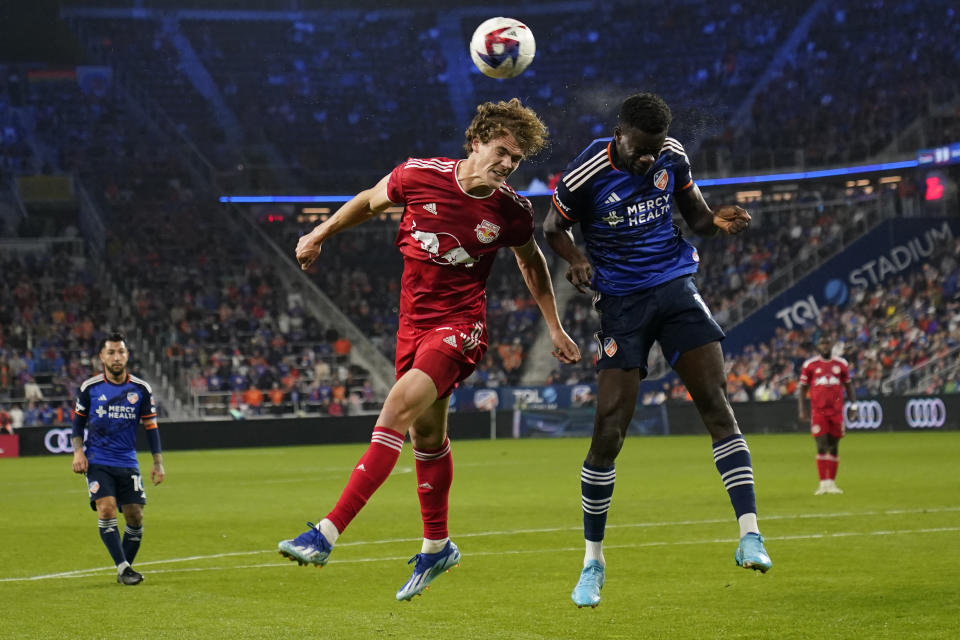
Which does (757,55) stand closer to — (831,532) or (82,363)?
(82,363)

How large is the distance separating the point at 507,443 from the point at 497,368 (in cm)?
671

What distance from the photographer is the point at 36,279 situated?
41.8 meters

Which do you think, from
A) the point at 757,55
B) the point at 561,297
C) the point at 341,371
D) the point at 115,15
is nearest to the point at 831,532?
the point at 341,371

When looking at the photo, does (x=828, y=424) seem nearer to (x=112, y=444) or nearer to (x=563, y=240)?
(x=112, y=444)

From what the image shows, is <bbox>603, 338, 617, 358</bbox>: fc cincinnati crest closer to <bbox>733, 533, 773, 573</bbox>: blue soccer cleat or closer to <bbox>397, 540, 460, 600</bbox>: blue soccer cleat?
<bbox>733, 533, 773, 573</bbox>: blue soccer cleat

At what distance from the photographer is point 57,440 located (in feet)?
115

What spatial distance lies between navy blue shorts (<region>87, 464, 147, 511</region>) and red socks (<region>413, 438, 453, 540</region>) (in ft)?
19.9

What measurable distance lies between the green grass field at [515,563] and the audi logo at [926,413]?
10255 millimetres

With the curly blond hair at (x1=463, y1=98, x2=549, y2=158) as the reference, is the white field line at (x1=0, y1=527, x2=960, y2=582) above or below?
below

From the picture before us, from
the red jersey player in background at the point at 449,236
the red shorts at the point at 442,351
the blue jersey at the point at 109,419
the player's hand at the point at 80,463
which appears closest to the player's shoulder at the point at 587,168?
the red jersey player in background at the point at 449,236

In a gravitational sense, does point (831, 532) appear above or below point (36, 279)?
below

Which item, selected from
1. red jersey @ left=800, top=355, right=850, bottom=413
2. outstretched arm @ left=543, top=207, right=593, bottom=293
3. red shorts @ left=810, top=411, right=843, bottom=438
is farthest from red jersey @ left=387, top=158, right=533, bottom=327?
red jersey @ left=800, top=355, right=850, bottom=413

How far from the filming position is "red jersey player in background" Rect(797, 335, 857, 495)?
19.0 meters

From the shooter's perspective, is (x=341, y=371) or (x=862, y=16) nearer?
(x=341, y=371)
